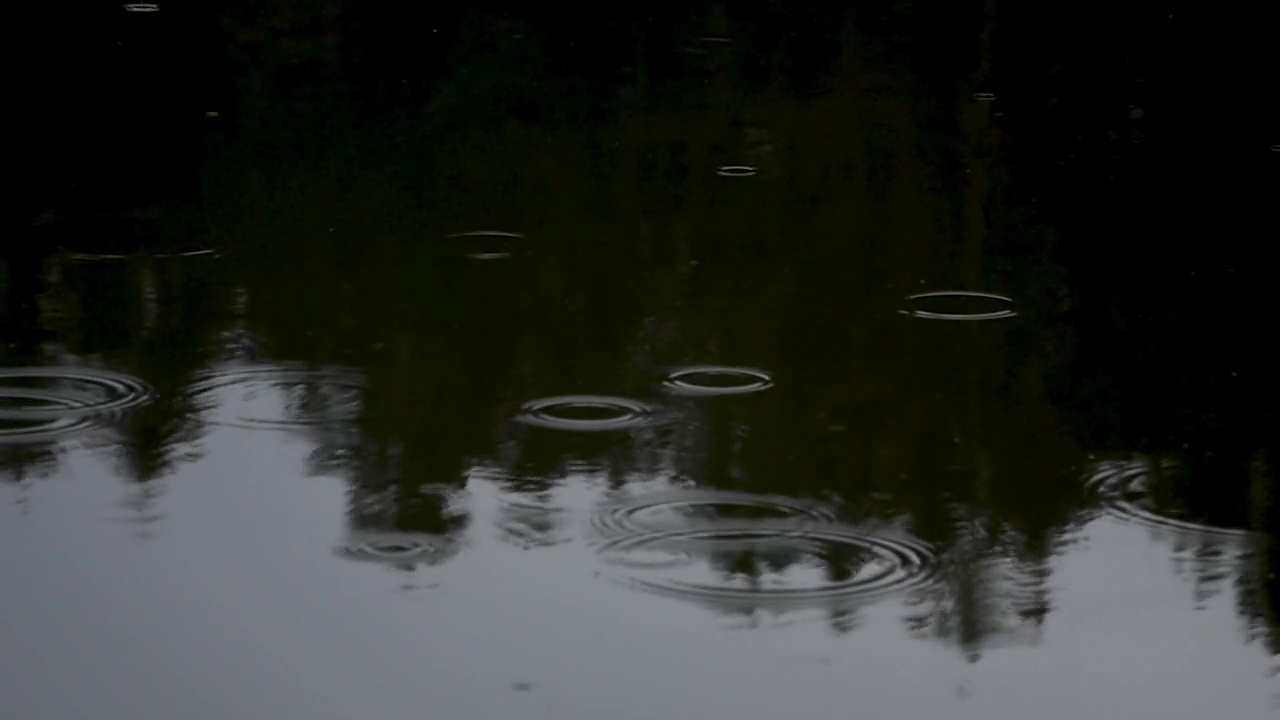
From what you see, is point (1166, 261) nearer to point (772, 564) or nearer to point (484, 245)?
point (484, 245)

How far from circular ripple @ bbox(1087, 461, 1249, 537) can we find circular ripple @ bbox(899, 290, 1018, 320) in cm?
106

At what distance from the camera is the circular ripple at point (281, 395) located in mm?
3660

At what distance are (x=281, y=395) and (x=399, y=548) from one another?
869 mm

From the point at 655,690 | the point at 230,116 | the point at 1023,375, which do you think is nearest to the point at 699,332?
the point at 1023,375

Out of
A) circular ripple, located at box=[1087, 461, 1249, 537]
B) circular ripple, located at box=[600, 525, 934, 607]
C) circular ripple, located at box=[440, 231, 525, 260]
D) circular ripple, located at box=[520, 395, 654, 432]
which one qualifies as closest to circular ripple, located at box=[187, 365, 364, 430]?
circular ripple, located at box=[520, 395, 654, 432]

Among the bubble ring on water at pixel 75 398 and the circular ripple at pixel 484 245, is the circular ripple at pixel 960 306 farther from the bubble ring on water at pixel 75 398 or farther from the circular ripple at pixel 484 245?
the bubble ring on water at pixel 75 398

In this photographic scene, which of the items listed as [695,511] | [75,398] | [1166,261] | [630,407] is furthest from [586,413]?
[1166,261]

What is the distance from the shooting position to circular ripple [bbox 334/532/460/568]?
2986 mm

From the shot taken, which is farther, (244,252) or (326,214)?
(326,214)

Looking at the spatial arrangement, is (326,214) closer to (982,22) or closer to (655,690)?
(655,690)

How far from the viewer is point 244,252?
4.96 m

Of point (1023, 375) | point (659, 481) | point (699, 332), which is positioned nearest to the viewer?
point (659, 481)

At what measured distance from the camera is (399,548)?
9.95 feet

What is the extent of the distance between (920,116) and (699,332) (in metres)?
3.18
